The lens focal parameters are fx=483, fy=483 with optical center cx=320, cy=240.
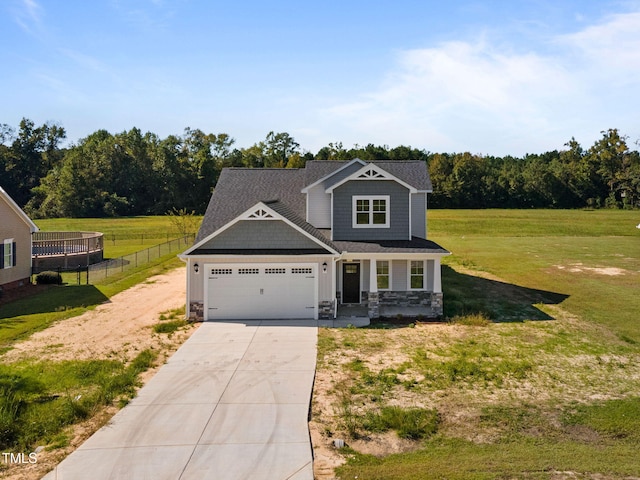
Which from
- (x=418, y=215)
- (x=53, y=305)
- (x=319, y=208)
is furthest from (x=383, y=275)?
(x=53, y=305)

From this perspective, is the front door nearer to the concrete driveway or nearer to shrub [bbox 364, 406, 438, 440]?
the concrete driveway

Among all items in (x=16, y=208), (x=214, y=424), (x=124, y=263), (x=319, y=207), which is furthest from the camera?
(x=124, y=263)

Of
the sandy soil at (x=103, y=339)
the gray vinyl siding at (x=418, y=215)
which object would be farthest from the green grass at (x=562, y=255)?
the sandy soil at (x=103, y=339)

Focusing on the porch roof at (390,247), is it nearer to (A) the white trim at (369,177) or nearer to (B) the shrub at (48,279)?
(A) the white trim at (369,177)

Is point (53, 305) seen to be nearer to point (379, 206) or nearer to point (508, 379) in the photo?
point (379, 206)

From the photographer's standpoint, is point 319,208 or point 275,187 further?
point 275,187

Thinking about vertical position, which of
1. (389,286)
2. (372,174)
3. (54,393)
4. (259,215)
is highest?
(372,174)
